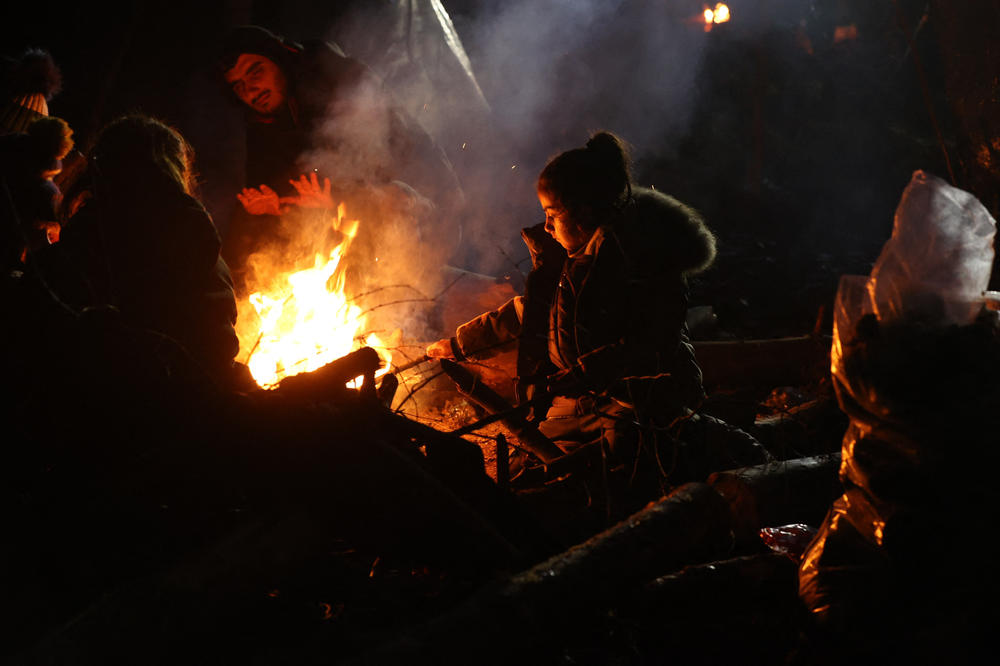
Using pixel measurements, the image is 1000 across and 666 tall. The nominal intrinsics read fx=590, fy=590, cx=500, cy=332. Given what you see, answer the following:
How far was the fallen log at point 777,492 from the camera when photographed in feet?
11.3

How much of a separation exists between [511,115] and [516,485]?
322 inches

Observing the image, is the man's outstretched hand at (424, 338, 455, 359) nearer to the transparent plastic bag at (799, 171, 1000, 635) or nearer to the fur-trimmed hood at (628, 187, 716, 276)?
the fur-trimmed hood at (628, 187, 716, 276)

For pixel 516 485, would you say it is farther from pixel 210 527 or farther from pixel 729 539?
pixel 210 527

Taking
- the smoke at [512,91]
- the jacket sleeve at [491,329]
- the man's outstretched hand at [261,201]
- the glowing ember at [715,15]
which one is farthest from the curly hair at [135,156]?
the glowing ember at [715,15]

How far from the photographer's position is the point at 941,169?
576 inches

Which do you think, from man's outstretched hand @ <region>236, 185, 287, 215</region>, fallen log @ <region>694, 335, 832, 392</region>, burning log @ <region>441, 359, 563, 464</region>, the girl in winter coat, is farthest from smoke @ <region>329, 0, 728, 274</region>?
the girl in winter coat

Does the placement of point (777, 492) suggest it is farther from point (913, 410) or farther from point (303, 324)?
point (303, 324)

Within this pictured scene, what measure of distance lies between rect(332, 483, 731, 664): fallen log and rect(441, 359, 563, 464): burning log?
1.27 metres

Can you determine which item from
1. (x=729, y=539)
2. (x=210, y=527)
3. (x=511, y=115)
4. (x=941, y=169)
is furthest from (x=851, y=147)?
(x=210, y=527)

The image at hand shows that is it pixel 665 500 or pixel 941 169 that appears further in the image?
pixel 941 169

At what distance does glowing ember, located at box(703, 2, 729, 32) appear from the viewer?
15.3 m

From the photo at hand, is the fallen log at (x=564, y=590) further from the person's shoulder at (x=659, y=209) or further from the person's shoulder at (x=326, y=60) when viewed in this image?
the person's shoulder at (x=326, y=60)

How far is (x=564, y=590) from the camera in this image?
2350mm

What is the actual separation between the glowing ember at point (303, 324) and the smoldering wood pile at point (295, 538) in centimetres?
207
